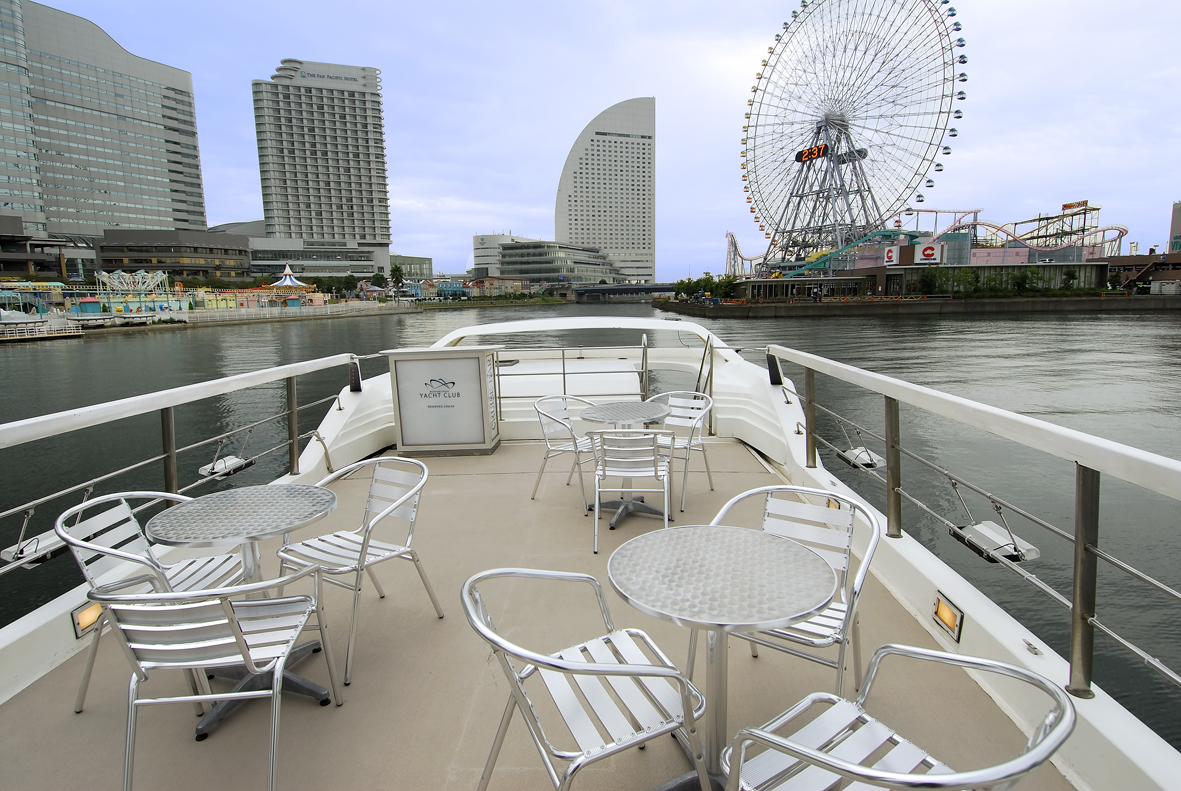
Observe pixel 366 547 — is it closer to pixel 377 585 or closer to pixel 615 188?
pixel 377 585

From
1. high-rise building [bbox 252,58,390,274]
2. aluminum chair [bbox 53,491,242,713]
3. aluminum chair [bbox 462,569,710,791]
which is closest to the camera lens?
aluminum chair [bbox 462,569,710,791]

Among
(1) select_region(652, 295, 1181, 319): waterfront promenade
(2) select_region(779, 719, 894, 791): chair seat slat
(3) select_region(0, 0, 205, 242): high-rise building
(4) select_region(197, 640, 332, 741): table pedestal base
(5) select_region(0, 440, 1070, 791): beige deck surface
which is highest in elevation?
(3) select_region(0, 0, 205, 242): high-rise building

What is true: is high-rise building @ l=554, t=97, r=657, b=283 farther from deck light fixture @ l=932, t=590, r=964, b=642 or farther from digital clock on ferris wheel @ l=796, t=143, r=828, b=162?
deck light fixture @ l=932, t=590, r=964, b=642

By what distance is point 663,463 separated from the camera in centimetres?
314

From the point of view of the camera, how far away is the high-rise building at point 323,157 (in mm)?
117750

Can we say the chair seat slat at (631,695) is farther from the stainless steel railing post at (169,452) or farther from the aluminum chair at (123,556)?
the stainless steel railing post at (169,452)

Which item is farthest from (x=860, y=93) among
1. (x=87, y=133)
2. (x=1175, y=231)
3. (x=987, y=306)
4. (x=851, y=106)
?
(x=87, y=133)

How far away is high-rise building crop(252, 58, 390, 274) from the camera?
117750 millimetres

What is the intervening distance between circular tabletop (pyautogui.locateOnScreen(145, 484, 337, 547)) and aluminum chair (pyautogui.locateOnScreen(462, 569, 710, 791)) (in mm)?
900

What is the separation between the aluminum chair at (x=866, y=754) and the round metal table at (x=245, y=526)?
1.40m

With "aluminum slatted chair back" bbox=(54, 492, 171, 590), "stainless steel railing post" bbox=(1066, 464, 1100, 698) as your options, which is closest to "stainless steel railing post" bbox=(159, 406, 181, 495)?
"aluminum slatted chair back" bbox=(54, 492, 171, 590)

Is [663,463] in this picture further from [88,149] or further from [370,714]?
[88,149]

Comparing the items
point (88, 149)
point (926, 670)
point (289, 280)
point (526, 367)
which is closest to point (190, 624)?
point (926, 670)

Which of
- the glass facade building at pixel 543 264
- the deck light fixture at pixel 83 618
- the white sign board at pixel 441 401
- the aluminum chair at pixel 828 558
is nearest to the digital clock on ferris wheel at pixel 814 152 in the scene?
the white sign board at pixel 441 401
